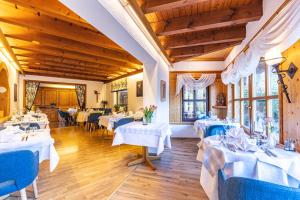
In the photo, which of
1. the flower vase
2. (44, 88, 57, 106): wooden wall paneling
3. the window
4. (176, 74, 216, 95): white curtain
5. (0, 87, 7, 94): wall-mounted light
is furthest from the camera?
(44, 88, 57, 106): wooden wall paneling

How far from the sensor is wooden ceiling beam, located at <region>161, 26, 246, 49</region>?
139 inches

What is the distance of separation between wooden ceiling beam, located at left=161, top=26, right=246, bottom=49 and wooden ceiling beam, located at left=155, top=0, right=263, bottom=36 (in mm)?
657

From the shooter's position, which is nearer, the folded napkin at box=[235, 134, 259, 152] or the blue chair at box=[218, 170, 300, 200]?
the blue chair at box=[218, 170, 300, 200]

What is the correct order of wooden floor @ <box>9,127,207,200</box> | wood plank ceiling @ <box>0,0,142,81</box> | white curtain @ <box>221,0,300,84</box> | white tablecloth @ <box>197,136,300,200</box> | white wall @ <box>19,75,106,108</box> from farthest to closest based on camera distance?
1. white wall @ <box>19,75,106,108</box>
2. wood plank ceiling @ <box>0,0,142,81</box>
3. wooden floor @ <box>9,127,207,200</box>
4. white curtain @ <box>221,0,300,84</box>
5. white tablecloth @ <box>197,136,300,200</box>

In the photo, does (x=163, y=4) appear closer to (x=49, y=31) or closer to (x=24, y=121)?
(x=49, y=31)

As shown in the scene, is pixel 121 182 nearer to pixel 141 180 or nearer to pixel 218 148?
pixel 141 180

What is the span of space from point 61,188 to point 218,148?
220cm

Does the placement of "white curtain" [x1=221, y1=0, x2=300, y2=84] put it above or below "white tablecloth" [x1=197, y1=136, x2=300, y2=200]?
above

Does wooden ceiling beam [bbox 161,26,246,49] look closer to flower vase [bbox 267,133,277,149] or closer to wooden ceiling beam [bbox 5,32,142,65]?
wooden ceiling beam [bbox 5,32,142,65]

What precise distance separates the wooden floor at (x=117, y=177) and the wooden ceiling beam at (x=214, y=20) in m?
2.49

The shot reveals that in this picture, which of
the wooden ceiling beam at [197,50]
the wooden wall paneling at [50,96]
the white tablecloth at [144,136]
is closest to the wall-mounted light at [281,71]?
the white tablecloth at [144,136]

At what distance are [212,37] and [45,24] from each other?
3194 mm

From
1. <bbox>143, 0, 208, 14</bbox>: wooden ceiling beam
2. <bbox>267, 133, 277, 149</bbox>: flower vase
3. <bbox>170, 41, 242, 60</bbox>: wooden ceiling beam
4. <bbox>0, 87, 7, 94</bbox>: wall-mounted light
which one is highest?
<bbox>170, 41, 242, 60</bbox>: wooden ceiling beam

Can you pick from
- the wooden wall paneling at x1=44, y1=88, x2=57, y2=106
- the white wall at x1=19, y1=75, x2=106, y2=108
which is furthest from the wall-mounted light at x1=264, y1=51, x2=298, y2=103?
the wooden wall paneling at x1=44, y1=88, x2=57, y2=106
